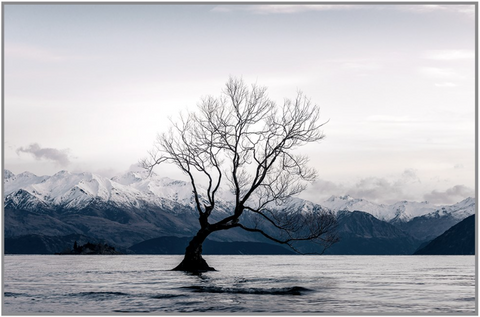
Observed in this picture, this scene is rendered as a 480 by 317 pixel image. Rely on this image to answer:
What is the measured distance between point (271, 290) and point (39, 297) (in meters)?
12.8

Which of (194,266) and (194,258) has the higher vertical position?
(194,258)

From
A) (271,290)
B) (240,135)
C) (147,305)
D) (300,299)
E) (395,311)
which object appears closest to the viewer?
(395,311)

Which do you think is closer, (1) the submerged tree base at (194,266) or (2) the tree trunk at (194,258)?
(2) the tree trunk at (194,258)

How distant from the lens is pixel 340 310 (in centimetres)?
2588

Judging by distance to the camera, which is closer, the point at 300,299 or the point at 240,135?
the point at 300,299

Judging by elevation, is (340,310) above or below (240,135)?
below

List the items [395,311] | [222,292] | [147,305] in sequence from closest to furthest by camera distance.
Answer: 1. [395,311]
2. [147,305]
3. [222,292]

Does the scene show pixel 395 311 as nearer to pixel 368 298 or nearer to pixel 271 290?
pixel 368 298

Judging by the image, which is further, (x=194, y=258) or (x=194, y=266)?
(x=194, y=266)

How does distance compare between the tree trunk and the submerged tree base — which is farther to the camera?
the submerged tree base

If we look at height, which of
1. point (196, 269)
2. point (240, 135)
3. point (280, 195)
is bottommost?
point (196, 269)

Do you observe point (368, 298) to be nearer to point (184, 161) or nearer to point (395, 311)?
point (395, 311)

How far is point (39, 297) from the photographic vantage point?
1229 inches

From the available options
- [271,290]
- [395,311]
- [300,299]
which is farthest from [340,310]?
[271,290]
